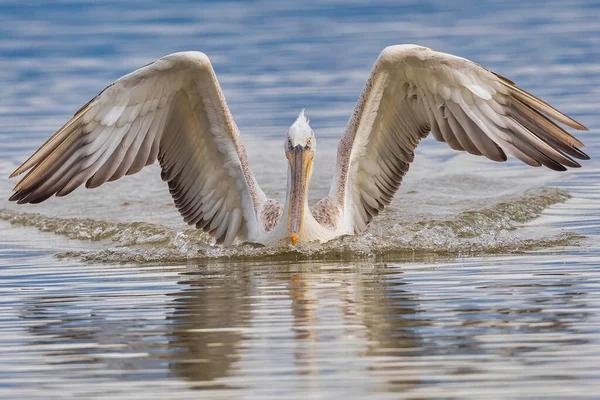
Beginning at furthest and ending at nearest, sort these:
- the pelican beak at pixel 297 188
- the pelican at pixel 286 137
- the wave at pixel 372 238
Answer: the wave at pixel 372 238, the pelican at pixel 286 137, the pelican beak at pixel 297 188

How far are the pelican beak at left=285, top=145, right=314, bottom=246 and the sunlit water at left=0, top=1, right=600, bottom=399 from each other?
1.09 ft

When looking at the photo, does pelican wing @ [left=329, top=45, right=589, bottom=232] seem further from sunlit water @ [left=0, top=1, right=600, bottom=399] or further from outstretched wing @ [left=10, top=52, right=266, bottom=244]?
outstretched wing @ [left=10, top=52, right=266, bottom=244]

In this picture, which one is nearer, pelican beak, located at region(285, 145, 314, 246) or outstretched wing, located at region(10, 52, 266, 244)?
pelican beak, located at region(285, 145, 314, 246)

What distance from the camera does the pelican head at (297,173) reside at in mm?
10156

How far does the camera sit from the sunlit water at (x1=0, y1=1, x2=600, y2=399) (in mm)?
6281

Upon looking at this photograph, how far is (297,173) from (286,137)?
0.37 m

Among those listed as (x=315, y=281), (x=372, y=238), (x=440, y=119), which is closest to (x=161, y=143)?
(x=372, y=238)

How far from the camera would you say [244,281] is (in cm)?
935

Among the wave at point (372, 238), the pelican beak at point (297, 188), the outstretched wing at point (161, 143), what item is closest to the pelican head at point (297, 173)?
the pelican beak at point (297, 188)

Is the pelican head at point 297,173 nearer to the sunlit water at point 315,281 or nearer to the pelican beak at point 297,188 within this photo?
the pelican beak at point 297,188

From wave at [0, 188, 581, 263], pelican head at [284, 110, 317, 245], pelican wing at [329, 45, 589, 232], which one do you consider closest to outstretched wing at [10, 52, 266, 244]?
wave at [0, 188, 581, 263]

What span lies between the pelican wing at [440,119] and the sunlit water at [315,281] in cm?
71

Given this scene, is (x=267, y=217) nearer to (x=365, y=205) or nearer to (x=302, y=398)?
(x=365, y=205)

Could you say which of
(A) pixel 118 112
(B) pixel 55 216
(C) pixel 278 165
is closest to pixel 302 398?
(A) pixel 118 112
